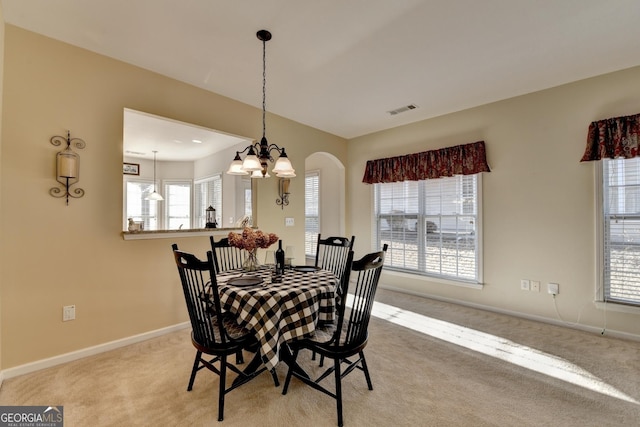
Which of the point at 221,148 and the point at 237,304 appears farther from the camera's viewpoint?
the point at 221,148

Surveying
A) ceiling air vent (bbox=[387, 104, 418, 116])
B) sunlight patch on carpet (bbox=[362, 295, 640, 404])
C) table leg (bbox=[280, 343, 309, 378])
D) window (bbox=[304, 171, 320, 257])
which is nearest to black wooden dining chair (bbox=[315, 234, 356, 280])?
table leg (bbox=[280, 343, 309, 378])

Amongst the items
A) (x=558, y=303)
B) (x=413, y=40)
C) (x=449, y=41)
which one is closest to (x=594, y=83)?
(x=449, y=41)

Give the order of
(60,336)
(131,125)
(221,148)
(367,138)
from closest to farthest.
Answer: (60,336) → (131,125) → (221,148) → (367,138)

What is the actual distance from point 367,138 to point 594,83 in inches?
114

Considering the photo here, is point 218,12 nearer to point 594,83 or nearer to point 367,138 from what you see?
point 367,138

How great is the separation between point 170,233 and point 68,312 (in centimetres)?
102

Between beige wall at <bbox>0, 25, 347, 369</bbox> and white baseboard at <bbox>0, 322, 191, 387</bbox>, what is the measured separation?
4cm

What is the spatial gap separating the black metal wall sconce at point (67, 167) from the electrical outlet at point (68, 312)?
939 mm

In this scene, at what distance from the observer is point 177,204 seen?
121 inches

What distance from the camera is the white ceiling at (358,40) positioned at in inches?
78.4

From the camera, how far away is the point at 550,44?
240cm

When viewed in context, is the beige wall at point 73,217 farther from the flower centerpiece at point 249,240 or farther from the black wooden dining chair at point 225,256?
the flower centerpiece at point 249,240

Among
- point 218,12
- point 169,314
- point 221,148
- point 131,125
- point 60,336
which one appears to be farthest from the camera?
point 221,148

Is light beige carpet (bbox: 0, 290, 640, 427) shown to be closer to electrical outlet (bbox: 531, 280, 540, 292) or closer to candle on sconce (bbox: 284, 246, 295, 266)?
electrical outlet (bbox: 531, 280, 540, 292)
